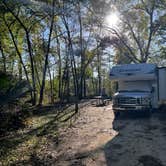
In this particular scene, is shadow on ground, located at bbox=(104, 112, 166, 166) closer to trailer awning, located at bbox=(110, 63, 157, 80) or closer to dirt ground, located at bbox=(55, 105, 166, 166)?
dirt ground, located at bbox=(55, 105, 166, 166)

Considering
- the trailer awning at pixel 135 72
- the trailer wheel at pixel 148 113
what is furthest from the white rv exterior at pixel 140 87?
the trailer wheel at pixel 148 113

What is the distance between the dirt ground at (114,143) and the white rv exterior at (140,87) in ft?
3.50

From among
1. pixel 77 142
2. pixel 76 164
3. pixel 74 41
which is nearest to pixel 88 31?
pixel 74 41

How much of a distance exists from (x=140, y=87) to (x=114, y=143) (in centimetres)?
728

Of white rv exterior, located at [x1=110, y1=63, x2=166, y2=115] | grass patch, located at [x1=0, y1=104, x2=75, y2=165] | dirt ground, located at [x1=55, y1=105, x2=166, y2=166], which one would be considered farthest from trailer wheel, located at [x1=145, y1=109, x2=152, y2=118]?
grass patch, located at [x1=0, y1=104, x2=75, y2=165]

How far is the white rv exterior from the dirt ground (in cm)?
107

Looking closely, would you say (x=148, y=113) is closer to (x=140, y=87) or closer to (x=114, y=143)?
(x=140, y=87)

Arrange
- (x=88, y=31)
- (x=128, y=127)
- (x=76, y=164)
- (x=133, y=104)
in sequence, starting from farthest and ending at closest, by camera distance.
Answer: (x=88, y=31) → (x=133, y=104) → (x=128, y=127) → (x=76, y=164)

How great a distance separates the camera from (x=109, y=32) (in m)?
34.8

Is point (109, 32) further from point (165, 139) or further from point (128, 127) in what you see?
point (165, 139)

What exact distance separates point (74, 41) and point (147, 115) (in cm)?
2232

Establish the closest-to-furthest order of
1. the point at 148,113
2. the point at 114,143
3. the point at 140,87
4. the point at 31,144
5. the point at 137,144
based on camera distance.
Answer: the point at 137,144, the point at 114,143, the point at 31,144, the point at 148,113, the point at 140,87

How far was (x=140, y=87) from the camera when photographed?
16906mm

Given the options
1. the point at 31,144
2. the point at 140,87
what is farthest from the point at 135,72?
the point at 31,144
